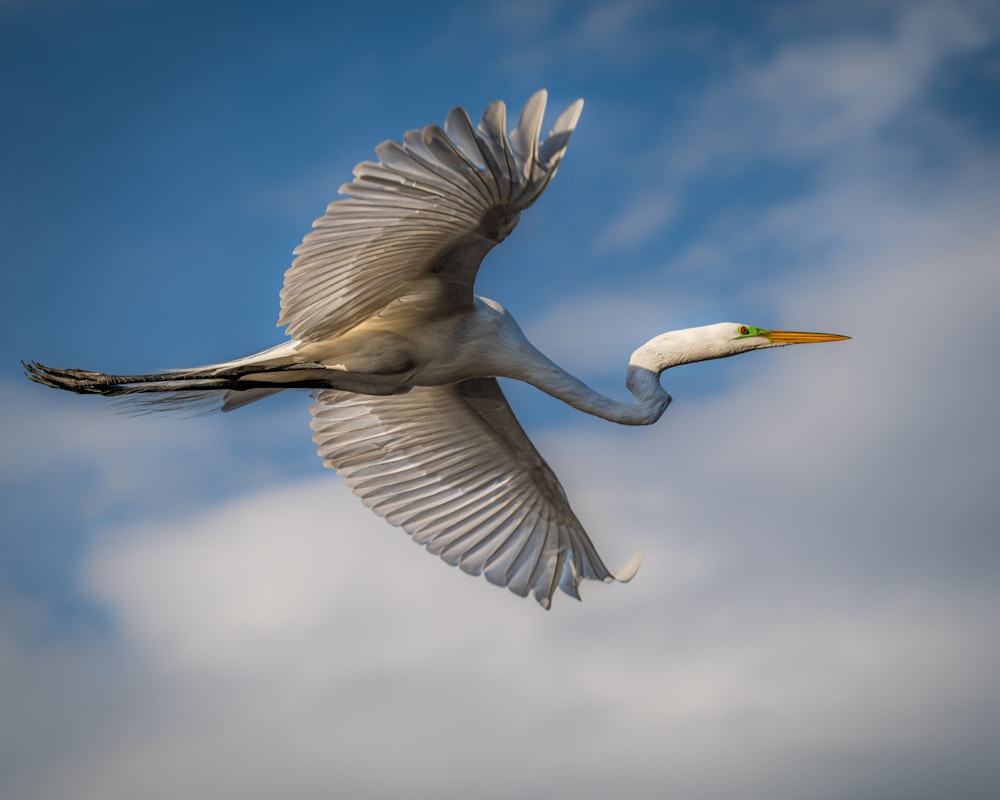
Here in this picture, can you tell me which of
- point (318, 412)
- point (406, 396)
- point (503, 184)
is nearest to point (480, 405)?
point (406, 396)

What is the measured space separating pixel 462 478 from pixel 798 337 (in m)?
3.20

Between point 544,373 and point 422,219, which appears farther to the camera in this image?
point 544,373

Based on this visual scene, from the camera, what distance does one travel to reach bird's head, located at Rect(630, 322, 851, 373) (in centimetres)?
1052

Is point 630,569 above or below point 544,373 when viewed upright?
below

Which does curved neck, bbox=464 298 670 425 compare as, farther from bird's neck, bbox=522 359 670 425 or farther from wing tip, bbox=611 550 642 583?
wing tip, bbox=611 550 642 583

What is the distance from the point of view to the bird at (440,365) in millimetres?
7789

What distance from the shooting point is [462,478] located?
36.6 ft

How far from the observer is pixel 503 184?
7.83 meters

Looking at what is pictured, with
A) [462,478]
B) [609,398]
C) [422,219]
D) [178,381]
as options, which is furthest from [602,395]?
[178,381]

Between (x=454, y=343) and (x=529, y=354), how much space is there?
635 millimetres

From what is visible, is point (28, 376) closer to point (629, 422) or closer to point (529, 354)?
point (529, 354)

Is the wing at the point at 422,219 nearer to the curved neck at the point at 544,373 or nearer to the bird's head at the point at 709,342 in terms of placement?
the curved neck at the point at 544,373

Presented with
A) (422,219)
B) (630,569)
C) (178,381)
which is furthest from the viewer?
(630,569)

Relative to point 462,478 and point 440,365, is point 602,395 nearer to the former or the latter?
point 440,365
